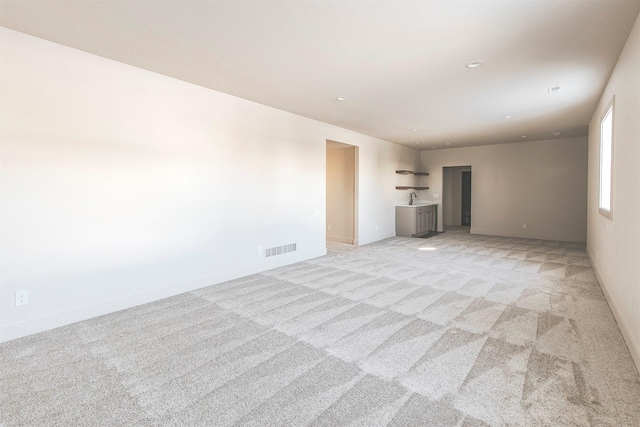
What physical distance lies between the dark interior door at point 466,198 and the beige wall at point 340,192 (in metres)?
5.69

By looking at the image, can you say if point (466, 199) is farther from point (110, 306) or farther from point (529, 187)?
point (110, 306)

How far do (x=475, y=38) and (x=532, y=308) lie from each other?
279 centimetres

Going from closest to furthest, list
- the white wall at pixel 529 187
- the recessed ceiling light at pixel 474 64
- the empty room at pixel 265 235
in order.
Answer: the empty room at pixel 265 235 → the recessed ceiling light at pixel 474 64 → the white wall at pixel 529 187

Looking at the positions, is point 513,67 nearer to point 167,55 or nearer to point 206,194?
point 167,55

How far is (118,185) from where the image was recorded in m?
3.42

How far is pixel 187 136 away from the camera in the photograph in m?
4.03

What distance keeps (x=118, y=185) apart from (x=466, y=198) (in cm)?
1077

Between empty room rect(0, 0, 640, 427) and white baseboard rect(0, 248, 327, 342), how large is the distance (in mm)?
16

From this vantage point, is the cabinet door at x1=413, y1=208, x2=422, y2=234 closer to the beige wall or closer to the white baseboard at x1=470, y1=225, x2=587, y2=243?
the white baseboard at x1=470, y1=225, x2=587, y2=243

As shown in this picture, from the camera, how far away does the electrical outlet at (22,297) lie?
2.83m

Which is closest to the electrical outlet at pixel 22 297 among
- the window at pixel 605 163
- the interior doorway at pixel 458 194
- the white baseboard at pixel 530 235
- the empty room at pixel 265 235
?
the empty room at pixel 265 235

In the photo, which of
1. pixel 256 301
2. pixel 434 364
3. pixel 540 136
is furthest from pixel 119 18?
pixel 540 136

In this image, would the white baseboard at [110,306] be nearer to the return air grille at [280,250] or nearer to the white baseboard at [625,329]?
the return air grille at [280,250]

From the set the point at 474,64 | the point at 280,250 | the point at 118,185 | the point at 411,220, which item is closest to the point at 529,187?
the point at 411,220
